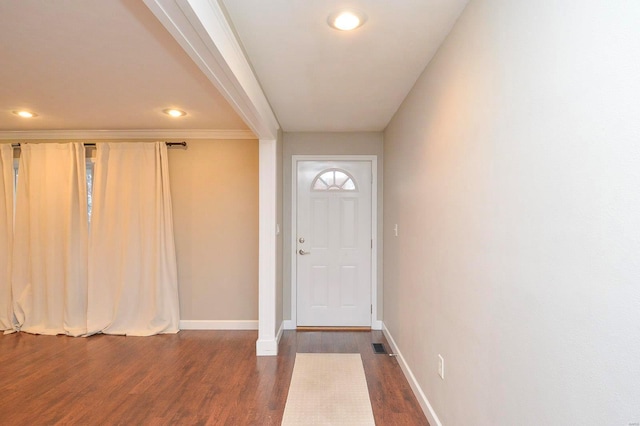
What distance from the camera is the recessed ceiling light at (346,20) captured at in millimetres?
1653

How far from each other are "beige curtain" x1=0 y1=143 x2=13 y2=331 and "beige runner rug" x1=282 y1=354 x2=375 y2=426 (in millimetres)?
3467

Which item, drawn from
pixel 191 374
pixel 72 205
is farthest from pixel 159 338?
pixel 72 205

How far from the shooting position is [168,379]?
273cm

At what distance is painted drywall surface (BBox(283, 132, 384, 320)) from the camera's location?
393 cm

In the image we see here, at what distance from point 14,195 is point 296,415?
A: 13.4 feet

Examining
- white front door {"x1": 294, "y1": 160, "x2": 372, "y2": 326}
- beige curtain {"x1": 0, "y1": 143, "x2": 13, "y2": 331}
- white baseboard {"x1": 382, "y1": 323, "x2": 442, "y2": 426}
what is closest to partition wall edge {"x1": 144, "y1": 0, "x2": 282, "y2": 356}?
white front door {"x1": 294, "y1": 160, "x2": 372, "y2": 326}

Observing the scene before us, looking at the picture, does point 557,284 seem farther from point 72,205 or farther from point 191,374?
point 72,205

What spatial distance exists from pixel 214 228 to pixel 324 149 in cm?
161

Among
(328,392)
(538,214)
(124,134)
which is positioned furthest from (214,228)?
(538,214)

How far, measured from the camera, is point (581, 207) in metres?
0.90

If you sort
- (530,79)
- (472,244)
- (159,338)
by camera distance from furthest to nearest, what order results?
1. (159,338)
2. (472,244)
3. (530,79)

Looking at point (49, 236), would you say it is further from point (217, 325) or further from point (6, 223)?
point (217, 325)

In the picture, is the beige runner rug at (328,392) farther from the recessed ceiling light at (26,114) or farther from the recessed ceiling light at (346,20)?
the recessed ceiling light at (26,114)

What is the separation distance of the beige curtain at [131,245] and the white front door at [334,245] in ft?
5.05
